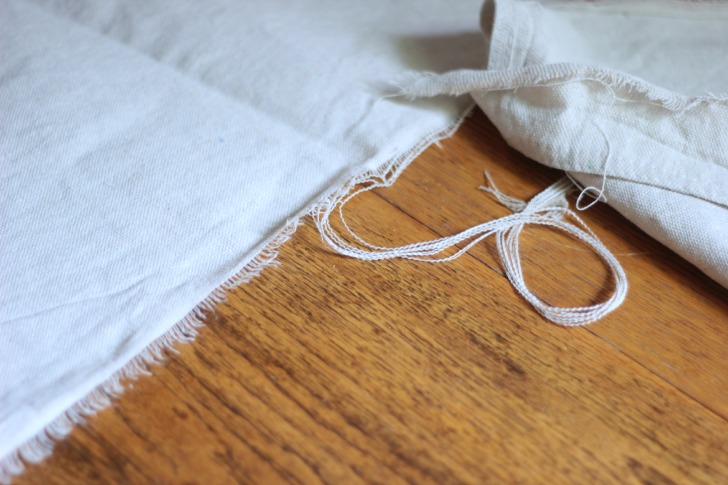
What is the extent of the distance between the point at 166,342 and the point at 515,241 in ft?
1.04

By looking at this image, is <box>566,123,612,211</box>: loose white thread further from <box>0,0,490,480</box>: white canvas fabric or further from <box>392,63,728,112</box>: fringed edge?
<box>0,0,490,480</box>: white canvas fabric

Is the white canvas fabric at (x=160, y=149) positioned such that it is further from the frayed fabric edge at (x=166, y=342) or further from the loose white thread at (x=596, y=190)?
the loose white thread at (x=596, y=190)

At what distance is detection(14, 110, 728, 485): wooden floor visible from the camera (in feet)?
1.48

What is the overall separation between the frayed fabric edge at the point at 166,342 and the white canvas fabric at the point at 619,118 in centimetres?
Answer: 12

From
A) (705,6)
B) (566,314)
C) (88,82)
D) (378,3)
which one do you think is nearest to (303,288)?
(566,314)

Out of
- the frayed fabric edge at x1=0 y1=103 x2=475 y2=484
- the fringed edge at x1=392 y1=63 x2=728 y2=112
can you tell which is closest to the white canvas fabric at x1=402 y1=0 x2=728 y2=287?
the fringed edge at x1=392 y1=63 x2=728 y2=112

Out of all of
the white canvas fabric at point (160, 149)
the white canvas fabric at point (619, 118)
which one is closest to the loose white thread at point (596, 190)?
the white canvas fabric at point (619, 118)

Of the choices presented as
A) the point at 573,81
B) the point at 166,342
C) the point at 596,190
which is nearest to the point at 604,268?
the point at 596,190

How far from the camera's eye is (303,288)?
56cm

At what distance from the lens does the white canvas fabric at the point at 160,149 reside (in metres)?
0.50

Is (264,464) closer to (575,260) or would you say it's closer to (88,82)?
(575,260)

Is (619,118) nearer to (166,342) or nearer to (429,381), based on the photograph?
(429,381)

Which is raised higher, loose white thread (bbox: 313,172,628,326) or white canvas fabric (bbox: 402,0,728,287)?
white canvas fabric (bbox: 402,0,728,287)

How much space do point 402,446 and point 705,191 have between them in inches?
14.4
